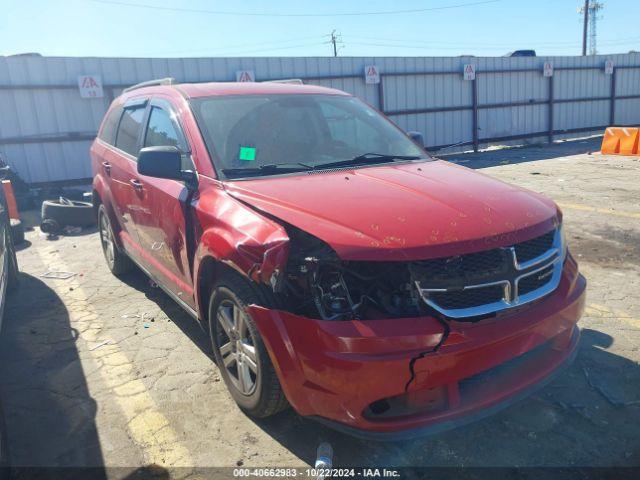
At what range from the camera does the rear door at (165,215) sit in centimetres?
353

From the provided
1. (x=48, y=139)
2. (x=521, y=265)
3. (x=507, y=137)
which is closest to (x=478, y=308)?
(x=521, y=265)

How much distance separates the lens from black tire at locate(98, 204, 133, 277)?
546 centimetres

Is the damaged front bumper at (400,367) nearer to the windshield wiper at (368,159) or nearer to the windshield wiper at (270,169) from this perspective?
the windshield wiper at (270,169)

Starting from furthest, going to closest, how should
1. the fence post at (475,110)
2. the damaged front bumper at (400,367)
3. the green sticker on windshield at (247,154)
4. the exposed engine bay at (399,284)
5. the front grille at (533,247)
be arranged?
1. the fence post at (475,110)
2. the green sticker on windshield at (247,154)
3. the front grille at (533,247)
4. the exposed engine bay at (399,284)
5. the damaged front bumper at (400,367)

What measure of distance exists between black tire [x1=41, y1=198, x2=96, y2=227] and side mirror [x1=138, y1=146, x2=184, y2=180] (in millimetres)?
5601

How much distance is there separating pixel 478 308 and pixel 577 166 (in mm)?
12024

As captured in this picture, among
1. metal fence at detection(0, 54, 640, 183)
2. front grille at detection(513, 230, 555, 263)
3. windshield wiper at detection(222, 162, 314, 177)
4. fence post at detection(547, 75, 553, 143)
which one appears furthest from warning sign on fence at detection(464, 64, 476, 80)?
front grille at detection(513, 230, 555, 263)

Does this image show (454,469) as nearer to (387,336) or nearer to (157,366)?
(387,336)

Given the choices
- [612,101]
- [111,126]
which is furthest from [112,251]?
[612,101]

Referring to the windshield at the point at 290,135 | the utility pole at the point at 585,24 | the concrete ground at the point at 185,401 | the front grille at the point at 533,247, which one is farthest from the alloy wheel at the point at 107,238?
the utility pole at the point at 585,24

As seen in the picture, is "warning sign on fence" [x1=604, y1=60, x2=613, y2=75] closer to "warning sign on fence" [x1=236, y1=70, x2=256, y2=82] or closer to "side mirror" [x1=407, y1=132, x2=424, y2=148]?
"warning sign on fence" [x1=236, y1=70, x2=256, y2=82]

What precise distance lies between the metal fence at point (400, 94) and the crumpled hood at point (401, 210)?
4.52m

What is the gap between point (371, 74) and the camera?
1542 cm

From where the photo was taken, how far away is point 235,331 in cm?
297
